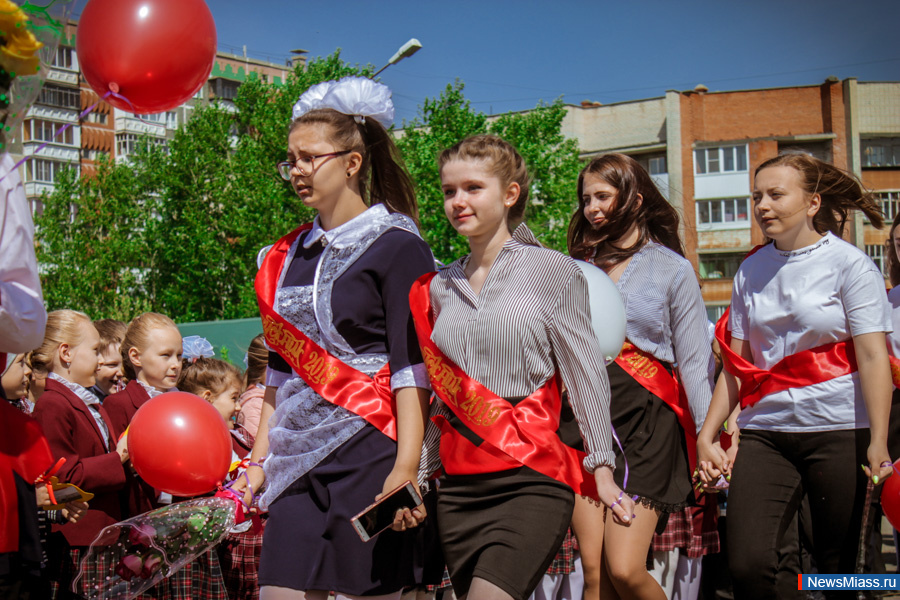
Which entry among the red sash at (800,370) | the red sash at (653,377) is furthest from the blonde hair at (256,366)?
the red sash at (800,370)

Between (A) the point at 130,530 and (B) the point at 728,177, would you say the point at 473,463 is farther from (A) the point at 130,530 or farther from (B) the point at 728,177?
(B) the point at 728,177

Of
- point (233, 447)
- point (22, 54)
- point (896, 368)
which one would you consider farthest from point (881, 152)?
point (22, 54)

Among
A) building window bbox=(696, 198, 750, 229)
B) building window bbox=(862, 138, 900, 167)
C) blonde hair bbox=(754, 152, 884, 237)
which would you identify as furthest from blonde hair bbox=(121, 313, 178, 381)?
building window bbox=(862, 138, 900, 167)

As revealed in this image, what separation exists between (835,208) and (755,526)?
59.9 inches

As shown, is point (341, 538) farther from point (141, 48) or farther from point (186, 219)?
point (186, 219)

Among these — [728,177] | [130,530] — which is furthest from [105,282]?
[130,530]

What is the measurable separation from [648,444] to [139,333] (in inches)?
124

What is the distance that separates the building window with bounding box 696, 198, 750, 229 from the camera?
5019 centimetres

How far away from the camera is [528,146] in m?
38.1

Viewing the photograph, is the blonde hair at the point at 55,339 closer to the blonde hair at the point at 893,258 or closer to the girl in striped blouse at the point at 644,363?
the girl in striped blouse at the point at 644,363

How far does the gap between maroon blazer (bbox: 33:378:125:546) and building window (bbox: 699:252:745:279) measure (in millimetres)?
48261

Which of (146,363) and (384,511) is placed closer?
(384,511)

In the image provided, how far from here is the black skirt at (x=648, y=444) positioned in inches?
160

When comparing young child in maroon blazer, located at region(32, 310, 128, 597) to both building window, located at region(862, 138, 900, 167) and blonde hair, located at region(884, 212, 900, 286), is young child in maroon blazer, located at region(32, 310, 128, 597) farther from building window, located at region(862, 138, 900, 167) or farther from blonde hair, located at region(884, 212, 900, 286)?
building window, located at region(862, 138, 900, 167)
